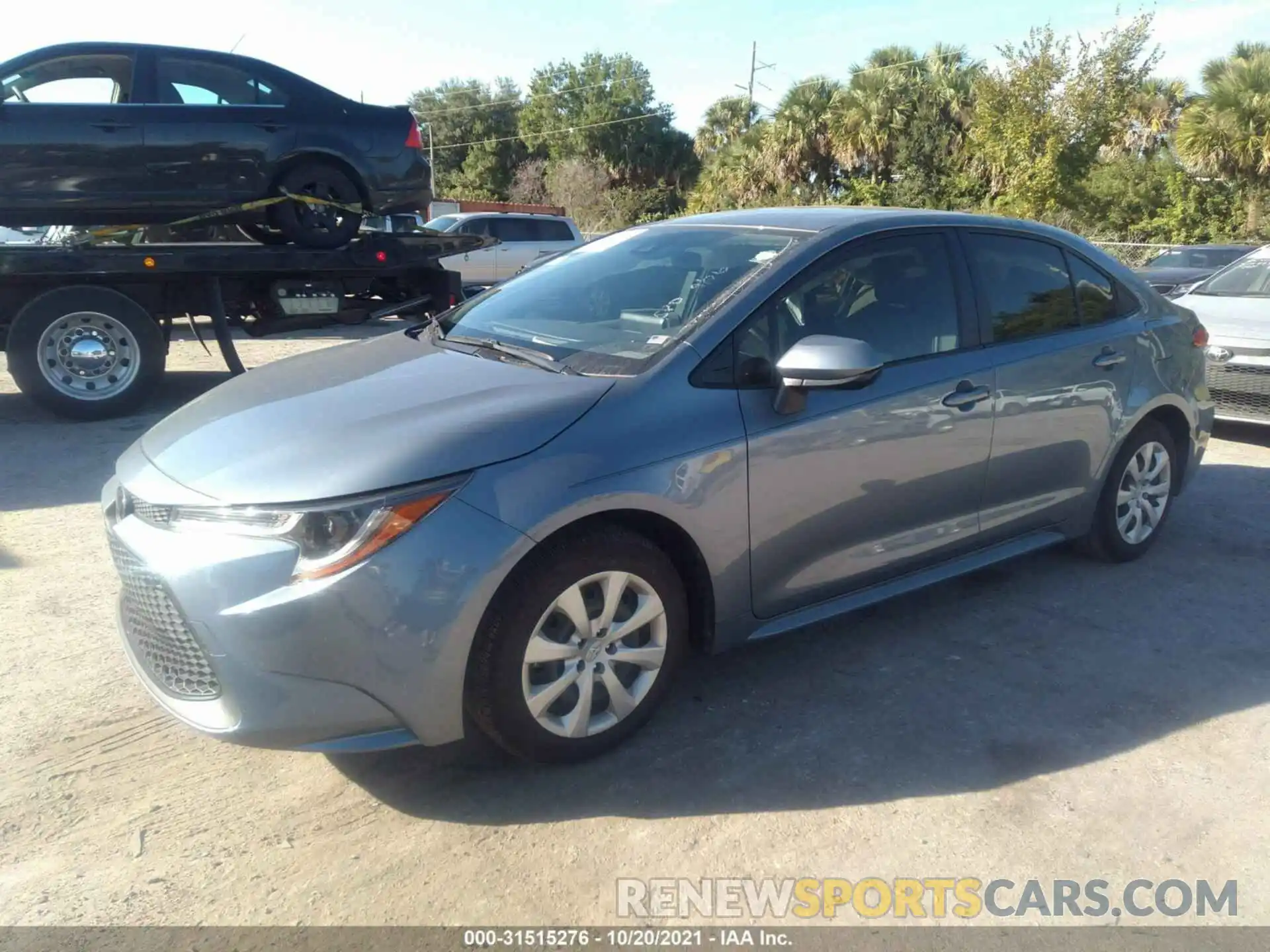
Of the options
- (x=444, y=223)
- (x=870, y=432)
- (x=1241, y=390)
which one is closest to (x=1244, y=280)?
(x=1241, y=390)

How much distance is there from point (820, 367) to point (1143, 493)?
8.17 feet

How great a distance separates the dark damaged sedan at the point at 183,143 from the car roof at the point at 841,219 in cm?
510

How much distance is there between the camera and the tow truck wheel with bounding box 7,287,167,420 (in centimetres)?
752

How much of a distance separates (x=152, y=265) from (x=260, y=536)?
237 inches

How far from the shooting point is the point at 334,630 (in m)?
2.59

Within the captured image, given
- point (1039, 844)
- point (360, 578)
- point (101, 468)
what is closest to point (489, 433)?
point (360, 578)

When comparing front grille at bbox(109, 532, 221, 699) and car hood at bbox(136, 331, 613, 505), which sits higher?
car hood at bbox(136, 331, 613, 505)

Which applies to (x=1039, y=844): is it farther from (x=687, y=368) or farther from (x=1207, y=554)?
(x=1207, y=554)

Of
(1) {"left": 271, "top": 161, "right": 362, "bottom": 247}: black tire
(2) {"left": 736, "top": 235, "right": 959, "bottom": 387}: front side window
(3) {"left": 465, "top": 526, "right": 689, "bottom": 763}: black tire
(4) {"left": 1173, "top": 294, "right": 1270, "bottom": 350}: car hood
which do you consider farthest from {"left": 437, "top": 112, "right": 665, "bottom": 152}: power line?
(3) {"left": 465, "top": 526, "right": 689, "bottom": 763}: black tire

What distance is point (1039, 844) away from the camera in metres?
2.78

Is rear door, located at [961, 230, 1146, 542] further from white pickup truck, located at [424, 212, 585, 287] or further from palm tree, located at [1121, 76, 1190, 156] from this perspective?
palm tree, located at [1121, 76, 1190, 156]

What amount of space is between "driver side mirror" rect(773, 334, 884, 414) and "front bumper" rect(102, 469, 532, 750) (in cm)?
103

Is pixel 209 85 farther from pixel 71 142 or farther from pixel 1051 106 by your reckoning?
pixel 1051 106

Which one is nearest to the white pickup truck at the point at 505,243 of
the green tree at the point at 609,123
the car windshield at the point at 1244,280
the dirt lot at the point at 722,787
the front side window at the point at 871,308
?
the car windshield at the point at 1244,280
